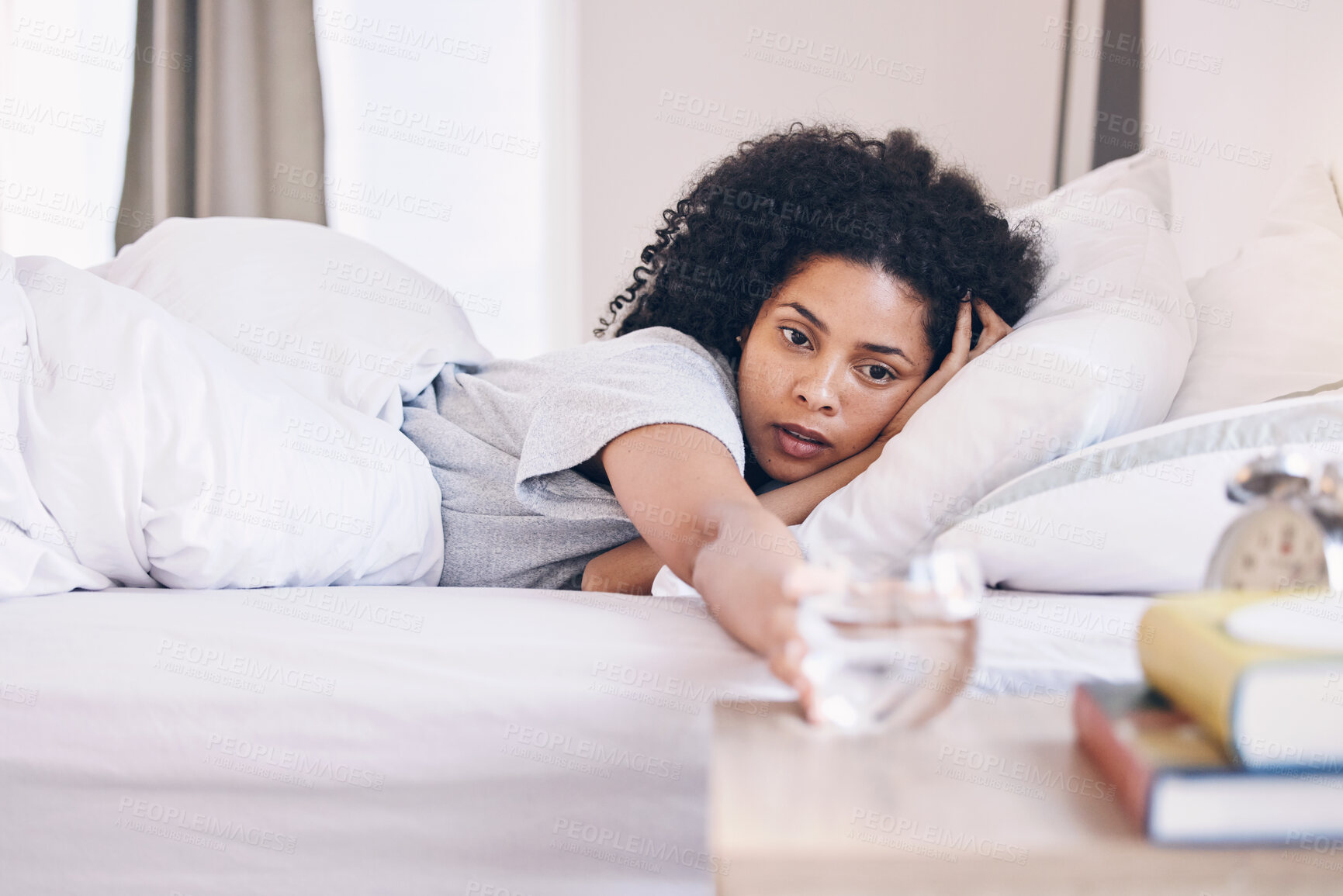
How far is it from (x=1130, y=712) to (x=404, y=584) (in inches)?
31.0

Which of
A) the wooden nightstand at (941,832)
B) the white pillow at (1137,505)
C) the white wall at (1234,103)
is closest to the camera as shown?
the wooden nightstand at (941,832)

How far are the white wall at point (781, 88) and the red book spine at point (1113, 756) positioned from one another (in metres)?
1.84

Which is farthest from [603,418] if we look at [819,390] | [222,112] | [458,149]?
[222,112]

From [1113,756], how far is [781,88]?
2.20 meters

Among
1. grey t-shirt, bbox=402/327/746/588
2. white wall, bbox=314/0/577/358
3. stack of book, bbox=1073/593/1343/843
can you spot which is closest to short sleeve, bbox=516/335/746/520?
grey t-shirt, bbox=402/327/746/588

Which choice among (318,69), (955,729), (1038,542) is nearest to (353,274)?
(1038,542)

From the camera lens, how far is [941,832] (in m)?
0.42

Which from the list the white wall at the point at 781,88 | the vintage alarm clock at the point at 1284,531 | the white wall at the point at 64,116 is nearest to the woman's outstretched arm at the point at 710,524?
the vintage alarm clock at the point at 1284,531

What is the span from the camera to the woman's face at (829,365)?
3.68 ft

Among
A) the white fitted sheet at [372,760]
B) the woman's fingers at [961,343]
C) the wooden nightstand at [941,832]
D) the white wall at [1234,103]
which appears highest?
the white wall at [1234,103]

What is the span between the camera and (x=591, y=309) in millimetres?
2695

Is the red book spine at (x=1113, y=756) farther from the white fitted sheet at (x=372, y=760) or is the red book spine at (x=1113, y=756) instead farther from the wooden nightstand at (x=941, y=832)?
the white fitted sheet at (x=372, y=760)

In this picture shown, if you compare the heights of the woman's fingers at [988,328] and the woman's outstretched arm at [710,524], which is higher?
the woman's fingers at [988,328]

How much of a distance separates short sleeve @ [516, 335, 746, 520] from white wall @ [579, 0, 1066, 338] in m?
1.45
